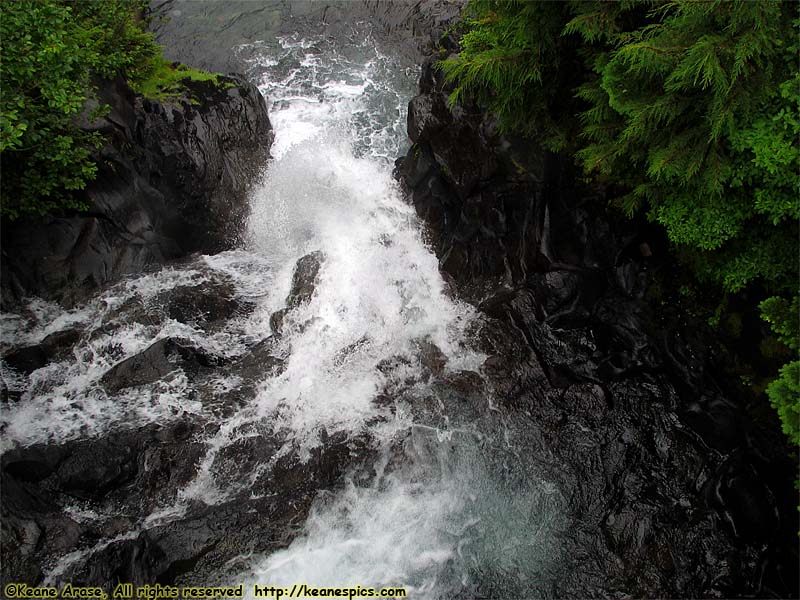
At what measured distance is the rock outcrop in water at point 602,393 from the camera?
7.81 metres

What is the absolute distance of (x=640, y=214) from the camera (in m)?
9.43

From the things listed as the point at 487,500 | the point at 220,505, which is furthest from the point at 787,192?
the point at 220,505

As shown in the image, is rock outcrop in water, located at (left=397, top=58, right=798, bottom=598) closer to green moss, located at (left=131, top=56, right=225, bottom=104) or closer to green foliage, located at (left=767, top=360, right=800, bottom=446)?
green foliage, located at (left=767, top=360, right=800, bottom=446)

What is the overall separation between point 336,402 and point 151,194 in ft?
24.5

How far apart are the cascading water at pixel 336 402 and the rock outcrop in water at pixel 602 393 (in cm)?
66

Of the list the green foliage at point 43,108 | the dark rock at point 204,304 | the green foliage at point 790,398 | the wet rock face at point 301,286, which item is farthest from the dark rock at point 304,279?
the green foliage at point 790,398

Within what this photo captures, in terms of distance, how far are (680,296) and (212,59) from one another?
17240 millimetres

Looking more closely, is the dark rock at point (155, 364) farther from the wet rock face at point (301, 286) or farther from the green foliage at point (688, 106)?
the green foliage at point (688, 106)

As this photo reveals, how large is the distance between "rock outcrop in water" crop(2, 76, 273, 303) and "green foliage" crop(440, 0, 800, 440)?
786 cm

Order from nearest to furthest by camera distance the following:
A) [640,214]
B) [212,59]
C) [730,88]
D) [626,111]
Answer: [730,88]
[626,111]
[640,214]
[212,59]

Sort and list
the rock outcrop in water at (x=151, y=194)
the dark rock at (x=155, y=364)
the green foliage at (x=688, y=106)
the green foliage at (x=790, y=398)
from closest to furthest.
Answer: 1. the green foliage at (x=790, y=398)
2. the green foliage at (x=688, y=106)
3. the dark rock at (x=155, y=364)
4. the rock outcrop in water at (x=151, y=194)

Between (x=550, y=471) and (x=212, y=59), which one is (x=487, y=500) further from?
(x=212, y=59)

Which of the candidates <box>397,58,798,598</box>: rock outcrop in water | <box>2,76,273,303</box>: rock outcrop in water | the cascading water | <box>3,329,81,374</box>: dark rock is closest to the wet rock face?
the cascading water

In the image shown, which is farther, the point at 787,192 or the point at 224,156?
the point at 224,156
